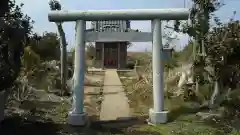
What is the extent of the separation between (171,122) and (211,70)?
1.79m

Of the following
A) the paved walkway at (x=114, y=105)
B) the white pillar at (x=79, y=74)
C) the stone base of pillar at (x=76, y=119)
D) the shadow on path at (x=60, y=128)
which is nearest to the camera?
the shadow on path at (x=60, y=128)

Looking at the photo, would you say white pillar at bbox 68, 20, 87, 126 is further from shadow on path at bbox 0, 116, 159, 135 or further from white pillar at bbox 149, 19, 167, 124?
white pillar at bbox 149, 19, 167, 124

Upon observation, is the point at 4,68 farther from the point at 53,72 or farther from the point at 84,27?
the point at 53,72

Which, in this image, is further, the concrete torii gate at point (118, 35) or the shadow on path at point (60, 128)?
the concrete torii gate at point (118, 35)

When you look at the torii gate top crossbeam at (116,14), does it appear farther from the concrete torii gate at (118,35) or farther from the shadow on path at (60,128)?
the shadow on path at (60,128)

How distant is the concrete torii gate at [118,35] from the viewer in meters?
8.34

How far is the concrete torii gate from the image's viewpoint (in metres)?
8.34

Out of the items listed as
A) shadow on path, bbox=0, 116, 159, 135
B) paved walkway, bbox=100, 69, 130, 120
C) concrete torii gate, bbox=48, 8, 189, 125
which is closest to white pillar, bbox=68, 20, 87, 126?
concrete torii gate, bbox=48, 8, 189, 125

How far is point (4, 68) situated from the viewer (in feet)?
23.1

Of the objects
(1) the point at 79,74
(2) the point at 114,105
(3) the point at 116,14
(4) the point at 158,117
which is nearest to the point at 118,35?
(3) the point at 116,14

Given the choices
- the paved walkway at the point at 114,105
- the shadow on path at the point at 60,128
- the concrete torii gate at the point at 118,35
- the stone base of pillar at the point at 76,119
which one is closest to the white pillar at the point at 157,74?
the concrete torii gate at the point at 118,35

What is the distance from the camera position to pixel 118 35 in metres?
8.48

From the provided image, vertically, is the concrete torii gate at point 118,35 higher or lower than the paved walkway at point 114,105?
higher

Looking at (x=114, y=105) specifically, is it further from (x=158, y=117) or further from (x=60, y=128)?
(x=60, y=128)
